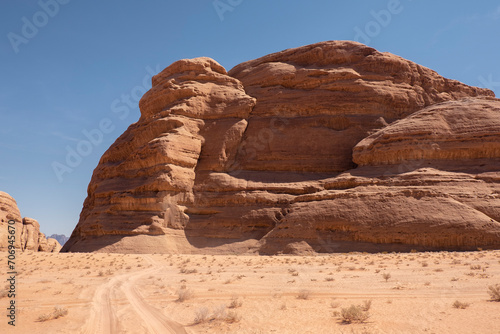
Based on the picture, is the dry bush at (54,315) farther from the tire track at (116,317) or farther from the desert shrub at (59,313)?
the tire track at (116,317)

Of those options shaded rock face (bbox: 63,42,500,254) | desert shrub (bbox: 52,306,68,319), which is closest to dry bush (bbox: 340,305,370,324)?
desert shrub (bbox: 52,306,68,319)

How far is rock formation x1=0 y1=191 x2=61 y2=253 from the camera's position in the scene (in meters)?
42.9

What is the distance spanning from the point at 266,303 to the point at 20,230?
5338cm

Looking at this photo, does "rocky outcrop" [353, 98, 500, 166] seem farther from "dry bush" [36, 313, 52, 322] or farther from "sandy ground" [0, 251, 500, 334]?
"dry bush" [36, 313, 52, 322]

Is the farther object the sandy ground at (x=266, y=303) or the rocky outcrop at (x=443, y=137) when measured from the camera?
the rocky outcrop at (x=443, y=137)

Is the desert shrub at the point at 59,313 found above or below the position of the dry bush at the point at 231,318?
above

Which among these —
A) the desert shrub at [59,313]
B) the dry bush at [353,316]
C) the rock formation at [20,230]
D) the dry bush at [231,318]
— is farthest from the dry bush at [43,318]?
the rock formation at [20,230]

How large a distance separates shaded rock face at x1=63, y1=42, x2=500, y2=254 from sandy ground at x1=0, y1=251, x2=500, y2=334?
1343cm

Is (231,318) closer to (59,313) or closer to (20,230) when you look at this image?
(59,313)

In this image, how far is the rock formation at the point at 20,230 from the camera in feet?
141

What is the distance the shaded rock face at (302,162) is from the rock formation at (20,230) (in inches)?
363

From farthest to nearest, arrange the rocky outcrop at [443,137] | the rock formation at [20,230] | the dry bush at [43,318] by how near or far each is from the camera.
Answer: the rock formation at [20,230] → the rocky outcrop at [443,137] → the dry bush at [43,318]

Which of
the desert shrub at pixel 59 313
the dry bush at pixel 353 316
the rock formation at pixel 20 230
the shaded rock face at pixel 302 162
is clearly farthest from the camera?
the rock formation at pixel 20 230

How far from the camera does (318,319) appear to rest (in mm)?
7625
